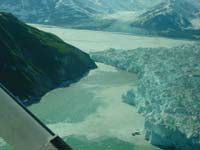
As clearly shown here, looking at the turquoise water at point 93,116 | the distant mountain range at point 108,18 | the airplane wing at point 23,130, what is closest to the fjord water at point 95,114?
the turquoise water at point 93,116

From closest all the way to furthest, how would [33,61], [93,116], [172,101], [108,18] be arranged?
[172,101]
[93,116]
[33,61]
[108,18]

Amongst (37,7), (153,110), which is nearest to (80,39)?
(37,7)

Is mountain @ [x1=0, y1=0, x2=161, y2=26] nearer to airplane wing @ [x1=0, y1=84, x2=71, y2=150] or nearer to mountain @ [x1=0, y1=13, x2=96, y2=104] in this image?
mountain @ [x1=0, y1=13, x2=96, y2=104]

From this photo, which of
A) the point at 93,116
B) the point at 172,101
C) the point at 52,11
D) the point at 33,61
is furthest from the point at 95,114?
the point at 52,11

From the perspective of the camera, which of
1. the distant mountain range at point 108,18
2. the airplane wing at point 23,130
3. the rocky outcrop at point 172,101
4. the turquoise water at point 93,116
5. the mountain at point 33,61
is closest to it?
the airplane wing at point 23,130

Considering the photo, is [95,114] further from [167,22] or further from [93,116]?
[167,22]

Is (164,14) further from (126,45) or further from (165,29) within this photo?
(126,45)

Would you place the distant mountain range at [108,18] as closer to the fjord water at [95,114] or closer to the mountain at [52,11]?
the mountain at [52,11]
